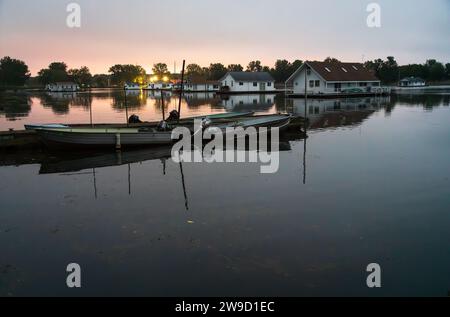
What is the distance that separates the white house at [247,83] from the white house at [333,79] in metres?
13.4

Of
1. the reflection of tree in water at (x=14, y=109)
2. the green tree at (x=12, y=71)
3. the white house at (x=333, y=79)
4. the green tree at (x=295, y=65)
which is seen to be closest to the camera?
the reflection of tree in water at (x=14, y=109)

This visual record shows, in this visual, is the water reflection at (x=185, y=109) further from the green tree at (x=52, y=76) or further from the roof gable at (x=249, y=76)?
the green tree at (x=52, y=76)

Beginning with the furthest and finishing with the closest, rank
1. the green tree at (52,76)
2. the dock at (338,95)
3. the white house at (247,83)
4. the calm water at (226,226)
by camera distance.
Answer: the green tree at (52,76), the white house at (247,83), the dock at (338,95), the calm water at (226,226)

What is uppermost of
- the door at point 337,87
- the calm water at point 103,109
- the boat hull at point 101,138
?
the door at point 337,87

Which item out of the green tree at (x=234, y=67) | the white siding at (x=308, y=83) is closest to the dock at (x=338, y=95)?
the white siding at (x=308, y=83)

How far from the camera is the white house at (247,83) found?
74812 mm

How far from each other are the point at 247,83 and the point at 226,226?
68.2 metres

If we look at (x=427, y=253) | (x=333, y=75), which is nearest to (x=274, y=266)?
(x=427, y=253)

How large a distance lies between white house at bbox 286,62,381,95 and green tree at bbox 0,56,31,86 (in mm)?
99385

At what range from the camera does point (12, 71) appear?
403 ft

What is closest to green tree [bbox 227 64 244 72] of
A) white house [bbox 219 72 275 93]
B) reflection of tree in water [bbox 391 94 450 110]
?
white house [bbox 219 72 275 93]

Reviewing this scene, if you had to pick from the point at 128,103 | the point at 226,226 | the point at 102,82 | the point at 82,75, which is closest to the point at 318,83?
the point at 128,103

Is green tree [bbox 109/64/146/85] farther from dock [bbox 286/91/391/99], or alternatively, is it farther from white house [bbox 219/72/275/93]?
dock [bbox 286/91/391/99]
